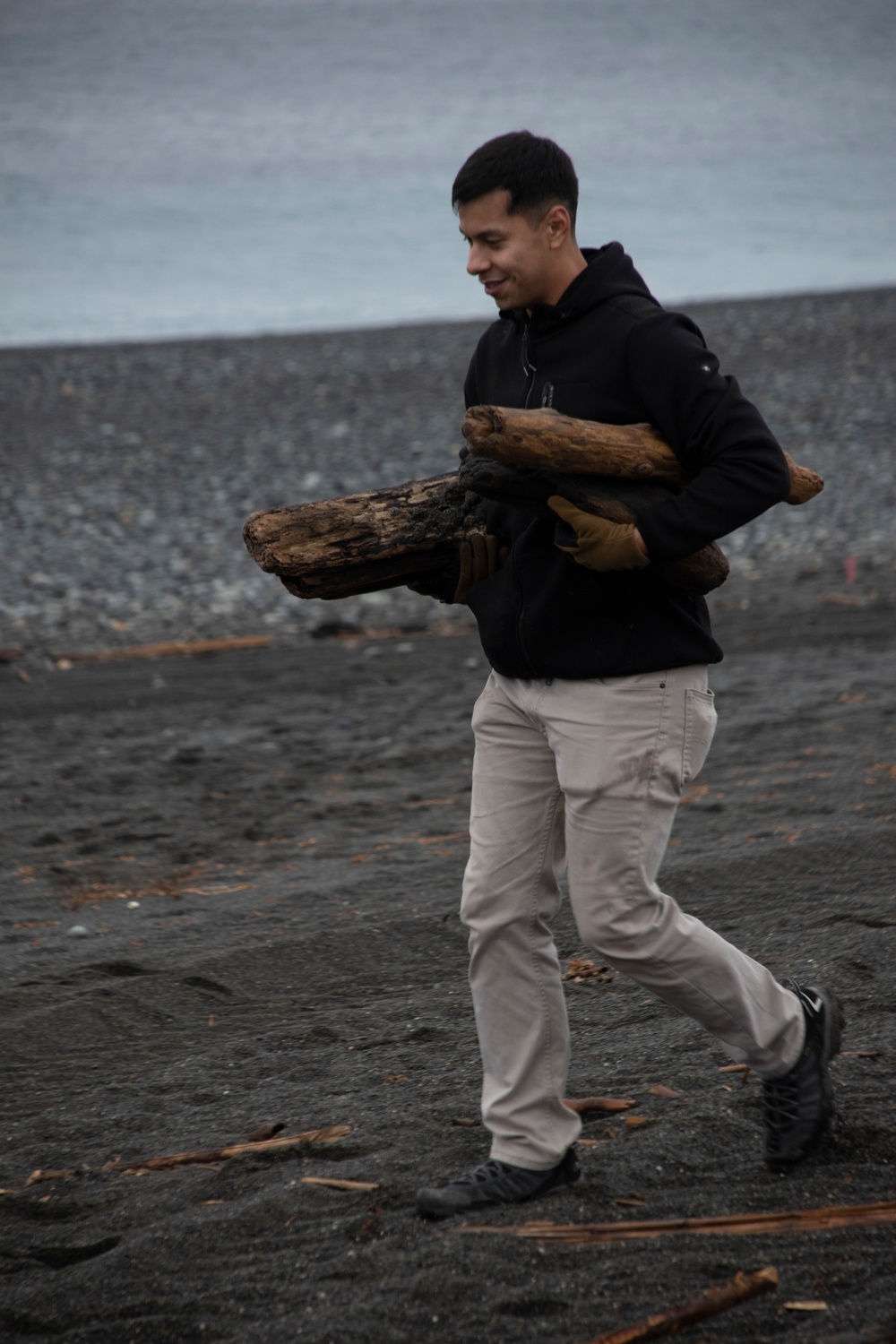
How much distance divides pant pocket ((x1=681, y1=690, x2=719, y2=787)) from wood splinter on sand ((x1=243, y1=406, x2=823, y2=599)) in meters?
0.23

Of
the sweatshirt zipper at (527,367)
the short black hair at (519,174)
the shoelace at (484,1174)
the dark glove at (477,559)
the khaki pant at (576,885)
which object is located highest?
the short black hair at (519,174)

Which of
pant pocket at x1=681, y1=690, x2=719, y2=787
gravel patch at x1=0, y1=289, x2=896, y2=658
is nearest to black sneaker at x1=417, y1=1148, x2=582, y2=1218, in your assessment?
pant pocket at x1=681, y1=690, x2=719, y2=787

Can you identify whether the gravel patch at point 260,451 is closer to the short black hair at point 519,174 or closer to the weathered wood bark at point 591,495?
the weathered wood bark at point 591,495

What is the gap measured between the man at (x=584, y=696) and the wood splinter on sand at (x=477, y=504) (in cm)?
7

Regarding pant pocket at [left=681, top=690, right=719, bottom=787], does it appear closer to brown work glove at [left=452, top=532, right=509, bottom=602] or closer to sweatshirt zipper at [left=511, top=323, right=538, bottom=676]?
sweatshirt zipper at [left=511, top=323, right=538, bottom=676]

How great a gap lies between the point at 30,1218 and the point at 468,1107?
1.05 meters

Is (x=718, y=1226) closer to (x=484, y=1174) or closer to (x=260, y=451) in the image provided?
(x=484, y=1174)

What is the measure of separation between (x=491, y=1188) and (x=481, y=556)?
1.34 metres

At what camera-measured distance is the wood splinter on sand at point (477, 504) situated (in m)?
2.63

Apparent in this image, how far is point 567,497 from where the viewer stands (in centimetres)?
270

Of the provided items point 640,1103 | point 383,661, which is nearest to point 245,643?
point 383,661

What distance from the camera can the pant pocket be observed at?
2.70 metres

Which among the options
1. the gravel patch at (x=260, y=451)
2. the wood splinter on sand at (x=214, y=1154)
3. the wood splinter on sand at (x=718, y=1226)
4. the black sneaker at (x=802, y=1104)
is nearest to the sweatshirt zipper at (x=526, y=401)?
the black sneaker at (x=802, y=1104)

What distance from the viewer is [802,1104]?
2.85 metres
